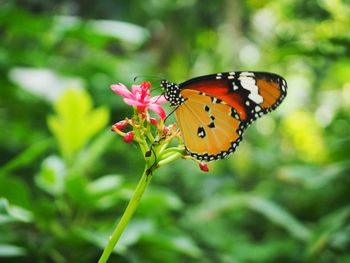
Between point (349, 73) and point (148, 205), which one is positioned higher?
point (349, 73)

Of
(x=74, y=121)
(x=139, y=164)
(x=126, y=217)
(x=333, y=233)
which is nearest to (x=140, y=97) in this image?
(x=126, y=217)

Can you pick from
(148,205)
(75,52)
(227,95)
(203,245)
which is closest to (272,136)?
(75,52)

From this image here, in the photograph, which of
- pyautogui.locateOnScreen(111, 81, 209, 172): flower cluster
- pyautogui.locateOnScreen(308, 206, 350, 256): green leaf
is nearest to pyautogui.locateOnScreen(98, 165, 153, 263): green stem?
pyautogui.locateOnScreen(111, 81, 209, 172): flower cluster

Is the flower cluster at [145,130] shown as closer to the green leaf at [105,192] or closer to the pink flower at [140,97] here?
the pink flower at [140,97]

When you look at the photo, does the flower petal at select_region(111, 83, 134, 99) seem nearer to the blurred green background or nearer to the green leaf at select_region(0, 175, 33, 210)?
the blurred green background

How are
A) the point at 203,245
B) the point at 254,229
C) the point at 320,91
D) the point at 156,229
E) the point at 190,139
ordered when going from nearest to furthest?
the point at 190,139 < the point at 156,229 < the point at 203,245 < the point at 254,229 < the point at 320,91

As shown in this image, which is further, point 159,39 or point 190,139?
point 159,39

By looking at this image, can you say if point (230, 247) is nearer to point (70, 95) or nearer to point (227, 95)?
point (70, 95)
